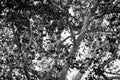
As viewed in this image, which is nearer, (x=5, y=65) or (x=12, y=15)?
(x=12, y=15)

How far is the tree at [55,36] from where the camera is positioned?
6805 millimetres

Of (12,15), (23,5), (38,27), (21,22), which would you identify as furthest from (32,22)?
(23,5)

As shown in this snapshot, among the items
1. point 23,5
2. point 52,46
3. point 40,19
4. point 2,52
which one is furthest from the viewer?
point 2,52

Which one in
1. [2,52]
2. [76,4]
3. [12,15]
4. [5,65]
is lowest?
[12,15]

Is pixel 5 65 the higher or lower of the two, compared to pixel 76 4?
lower

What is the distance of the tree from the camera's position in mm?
6805

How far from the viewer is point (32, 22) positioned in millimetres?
8820

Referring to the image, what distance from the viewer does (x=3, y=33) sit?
1049cm

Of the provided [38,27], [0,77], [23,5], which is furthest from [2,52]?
[23,5]

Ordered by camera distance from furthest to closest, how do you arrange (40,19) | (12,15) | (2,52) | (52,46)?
(2,52)
(52,46)
(40,19)
(12,15)

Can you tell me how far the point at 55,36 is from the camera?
10.2m

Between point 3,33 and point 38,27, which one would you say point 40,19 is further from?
point 3,33

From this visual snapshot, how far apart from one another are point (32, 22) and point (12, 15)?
224 cm

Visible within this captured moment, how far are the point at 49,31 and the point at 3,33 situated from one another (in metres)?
3.09
